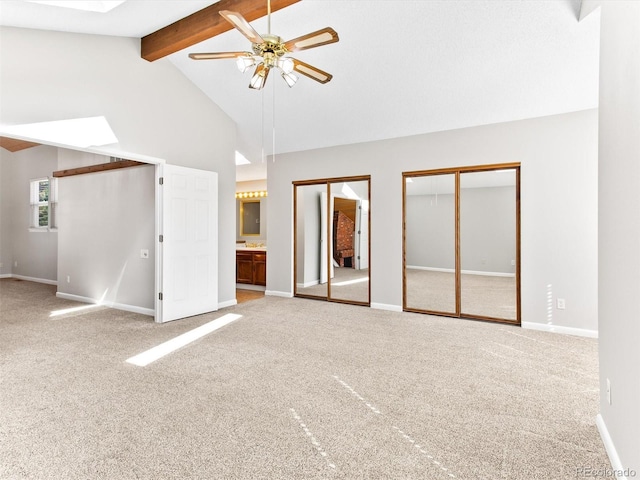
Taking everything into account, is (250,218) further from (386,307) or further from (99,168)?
(386,307)

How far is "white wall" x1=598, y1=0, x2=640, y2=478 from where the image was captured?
5.05 feet

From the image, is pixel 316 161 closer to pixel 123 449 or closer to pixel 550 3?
pixel 550 3

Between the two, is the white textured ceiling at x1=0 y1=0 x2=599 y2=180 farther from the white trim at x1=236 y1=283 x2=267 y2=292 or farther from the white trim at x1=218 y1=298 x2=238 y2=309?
the white trim at x1=236 y1=283 x2=267 y2=292

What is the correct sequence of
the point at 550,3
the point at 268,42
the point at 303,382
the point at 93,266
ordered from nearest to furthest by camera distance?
1. the point at 268,42
2. the point at 303,382
3. the point at 550,3
4. the point at 93,266

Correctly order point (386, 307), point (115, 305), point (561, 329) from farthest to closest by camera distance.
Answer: point (115, 305), point (386, 307), point (561, 329)

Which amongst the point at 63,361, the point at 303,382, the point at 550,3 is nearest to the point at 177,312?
the point at 63,361

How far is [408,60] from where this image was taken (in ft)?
13.6

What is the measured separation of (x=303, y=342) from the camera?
3.90m

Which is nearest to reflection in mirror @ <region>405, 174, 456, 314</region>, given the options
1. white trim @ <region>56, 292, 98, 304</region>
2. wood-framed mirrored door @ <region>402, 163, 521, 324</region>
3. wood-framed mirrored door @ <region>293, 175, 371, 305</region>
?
wood-framed mirrored door @ <region>402, 163, 521, 324</region>

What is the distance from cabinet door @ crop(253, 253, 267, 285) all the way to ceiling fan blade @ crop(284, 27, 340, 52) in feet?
16.8

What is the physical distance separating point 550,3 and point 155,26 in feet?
13.8

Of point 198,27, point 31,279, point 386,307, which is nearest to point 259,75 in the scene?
point 198,27

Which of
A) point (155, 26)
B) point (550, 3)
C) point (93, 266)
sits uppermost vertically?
point (155, 26)

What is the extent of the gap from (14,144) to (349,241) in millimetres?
8485
